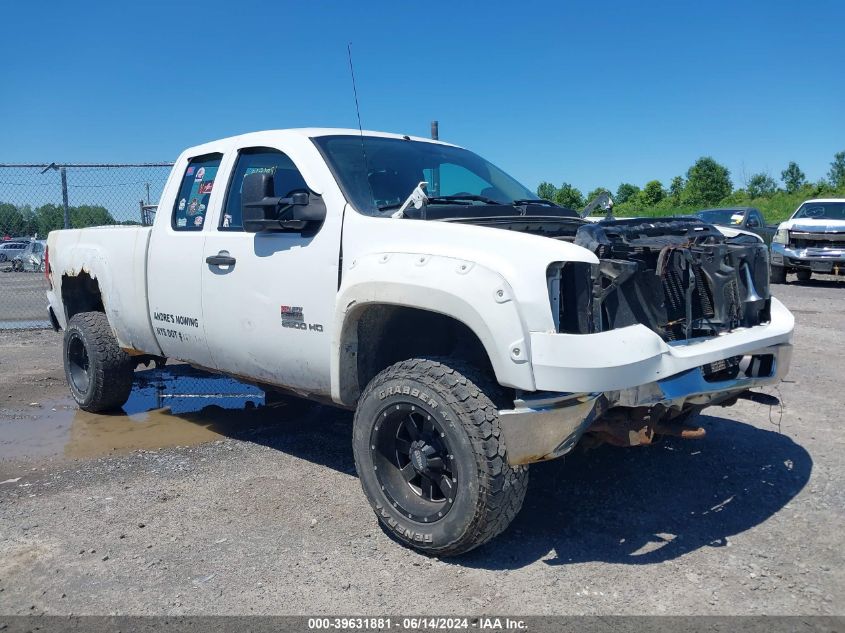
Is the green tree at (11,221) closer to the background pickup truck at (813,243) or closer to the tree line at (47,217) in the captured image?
the tree line at (47,217)

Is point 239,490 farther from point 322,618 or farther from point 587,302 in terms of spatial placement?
point 587,302

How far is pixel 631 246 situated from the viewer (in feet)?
11.0

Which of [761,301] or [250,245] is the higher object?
[250,245]

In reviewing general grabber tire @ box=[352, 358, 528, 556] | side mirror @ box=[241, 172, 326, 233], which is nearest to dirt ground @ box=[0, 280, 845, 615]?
general grabber tire @ box=[352, 358, 528, 556]

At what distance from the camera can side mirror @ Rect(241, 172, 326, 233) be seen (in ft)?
13.0

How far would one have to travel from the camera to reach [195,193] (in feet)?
16.7

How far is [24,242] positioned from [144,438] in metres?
37.7

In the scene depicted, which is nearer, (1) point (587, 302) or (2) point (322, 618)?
(2) point (322, 618)

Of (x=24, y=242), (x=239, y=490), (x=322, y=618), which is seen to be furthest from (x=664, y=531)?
(x=24, y=242)

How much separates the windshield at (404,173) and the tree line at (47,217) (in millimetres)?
5052

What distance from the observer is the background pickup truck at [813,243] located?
14.8 metres

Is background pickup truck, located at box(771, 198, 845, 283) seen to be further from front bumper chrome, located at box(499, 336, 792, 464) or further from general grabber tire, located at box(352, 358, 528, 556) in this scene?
general grabber tire, located at box(352, 358, 528, 556)

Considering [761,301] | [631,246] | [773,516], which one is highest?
[631,246]

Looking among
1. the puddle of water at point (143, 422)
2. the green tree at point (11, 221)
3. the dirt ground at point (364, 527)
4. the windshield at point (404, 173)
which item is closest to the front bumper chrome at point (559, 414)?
the dirt ground at point (364, 527)
